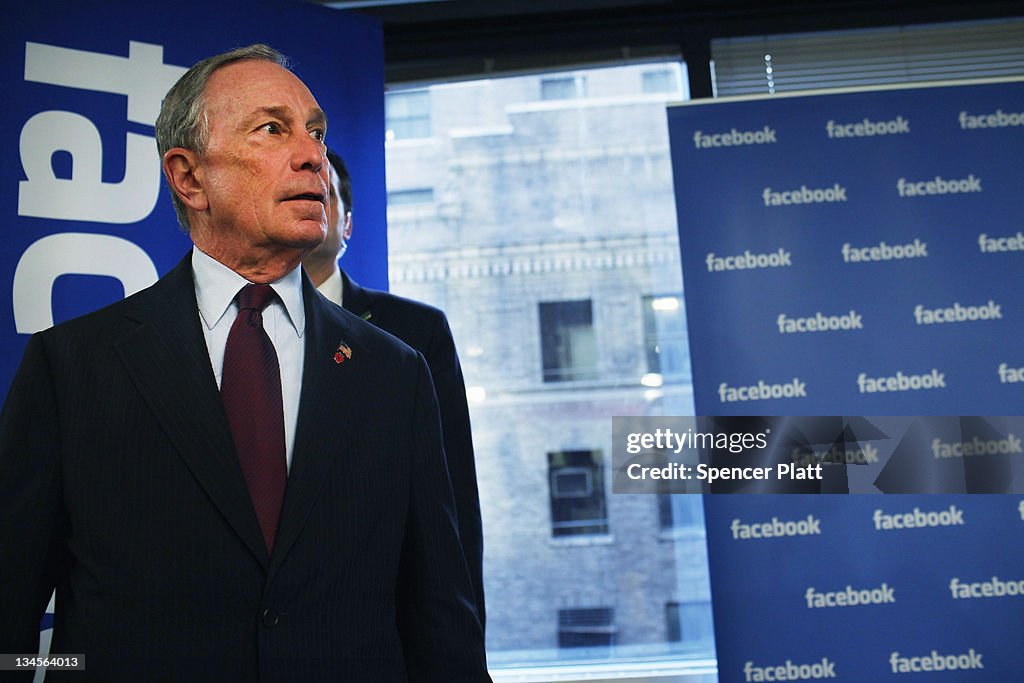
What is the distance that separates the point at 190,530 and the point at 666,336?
2.66m

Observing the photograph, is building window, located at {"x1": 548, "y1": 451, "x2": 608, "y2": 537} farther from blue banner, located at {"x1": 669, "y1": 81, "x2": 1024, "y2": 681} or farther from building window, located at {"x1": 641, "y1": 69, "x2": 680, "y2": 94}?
building window, located at {"x1": 641, "y1": 69, "x2": 680, "y2": 94}

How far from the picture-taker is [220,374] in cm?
115

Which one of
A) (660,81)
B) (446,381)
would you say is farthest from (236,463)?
(660,81)

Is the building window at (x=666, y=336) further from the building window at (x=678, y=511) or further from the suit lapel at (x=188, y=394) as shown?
the suit lapel at (x=188, y=394)

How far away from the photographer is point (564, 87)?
374 centimetres

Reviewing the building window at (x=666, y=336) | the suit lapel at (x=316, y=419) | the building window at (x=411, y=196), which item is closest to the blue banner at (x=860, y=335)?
the building window at (x=666, y=336)

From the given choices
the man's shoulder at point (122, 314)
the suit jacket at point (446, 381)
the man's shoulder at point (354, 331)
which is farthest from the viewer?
the suit jacket at point (446, 381)

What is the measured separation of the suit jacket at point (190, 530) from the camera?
3.35 feet

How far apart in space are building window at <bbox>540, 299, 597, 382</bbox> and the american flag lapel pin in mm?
2290

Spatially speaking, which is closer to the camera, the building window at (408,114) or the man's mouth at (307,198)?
the man's mouth at (307,198)

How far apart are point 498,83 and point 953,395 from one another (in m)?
2.14

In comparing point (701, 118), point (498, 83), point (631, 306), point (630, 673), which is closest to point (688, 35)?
point (701, 118)

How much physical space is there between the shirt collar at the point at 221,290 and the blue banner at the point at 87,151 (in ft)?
4.42

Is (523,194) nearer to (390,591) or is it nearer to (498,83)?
(498,83)
